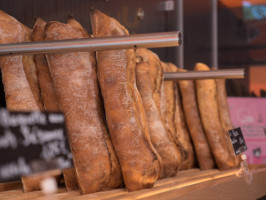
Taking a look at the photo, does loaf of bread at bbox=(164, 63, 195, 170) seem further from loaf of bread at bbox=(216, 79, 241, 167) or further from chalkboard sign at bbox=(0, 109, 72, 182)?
chalkboard sign at bbox=(0, 109, 72, 182)

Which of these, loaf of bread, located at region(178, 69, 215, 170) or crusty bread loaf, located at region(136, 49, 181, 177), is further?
loaf of bread, located at region(178, 69, 215, 170)

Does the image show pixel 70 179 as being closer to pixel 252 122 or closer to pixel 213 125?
pixel 213 125

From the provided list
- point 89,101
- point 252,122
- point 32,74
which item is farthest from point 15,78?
point 252,122

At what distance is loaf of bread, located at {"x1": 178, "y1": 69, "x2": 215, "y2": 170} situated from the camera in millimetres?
1785

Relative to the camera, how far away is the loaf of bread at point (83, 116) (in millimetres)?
1146

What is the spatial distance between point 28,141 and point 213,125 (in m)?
1.03

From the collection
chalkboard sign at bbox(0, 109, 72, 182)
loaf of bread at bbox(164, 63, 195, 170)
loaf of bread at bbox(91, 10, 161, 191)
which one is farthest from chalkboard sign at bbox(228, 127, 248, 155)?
chalkboard sign at bbox(0, 109, 72, 182)

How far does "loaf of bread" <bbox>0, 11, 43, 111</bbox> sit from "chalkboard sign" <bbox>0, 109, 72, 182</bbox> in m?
0.24

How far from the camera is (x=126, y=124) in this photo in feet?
3.92

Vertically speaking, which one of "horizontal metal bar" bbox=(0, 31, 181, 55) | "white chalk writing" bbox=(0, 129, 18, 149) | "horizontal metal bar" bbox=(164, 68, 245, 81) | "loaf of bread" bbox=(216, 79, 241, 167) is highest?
"horizontal metal bar" bbox=(0, 31, 181, 55)

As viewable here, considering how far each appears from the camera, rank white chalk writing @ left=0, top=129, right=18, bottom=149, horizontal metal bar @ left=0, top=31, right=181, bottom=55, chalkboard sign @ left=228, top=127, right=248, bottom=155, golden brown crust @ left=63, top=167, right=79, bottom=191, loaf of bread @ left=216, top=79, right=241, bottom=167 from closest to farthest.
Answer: white chalk writing @ left=0, top=129, right=18, bottom=149
horizontal metal bar @ left=0, top=31, right=181, bottom=55
golden brown crust @ left=63, top=167, right=79, bottom=191
chalkboard sign @ left=228, top=127, right=248, bottom=155
loaf of bread @ left=216, top=79, right=241, bottom=167

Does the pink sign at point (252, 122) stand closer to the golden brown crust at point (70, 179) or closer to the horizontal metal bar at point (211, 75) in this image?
the horizontal metal bar at point (211, 75)

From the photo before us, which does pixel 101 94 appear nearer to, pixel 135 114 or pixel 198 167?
pixel 135 114

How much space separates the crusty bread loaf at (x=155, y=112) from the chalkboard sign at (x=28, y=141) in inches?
20.2
